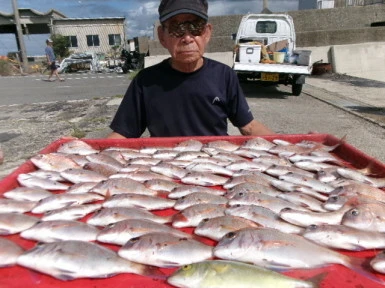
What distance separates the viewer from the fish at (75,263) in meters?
1.31

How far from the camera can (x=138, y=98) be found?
131 inches

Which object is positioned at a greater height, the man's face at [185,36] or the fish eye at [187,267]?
the man's face at [185,36]

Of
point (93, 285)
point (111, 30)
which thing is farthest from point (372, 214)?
point (111, 30)

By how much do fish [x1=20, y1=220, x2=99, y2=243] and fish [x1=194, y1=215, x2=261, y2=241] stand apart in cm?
47

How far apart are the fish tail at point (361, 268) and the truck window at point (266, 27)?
1338 centimetres

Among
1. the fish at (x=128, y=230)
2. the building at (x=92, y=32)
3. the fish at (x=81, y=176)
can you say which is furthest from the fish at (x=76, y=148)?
the building at (x=92, y=32)

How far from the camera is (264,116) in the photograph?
8797 mm

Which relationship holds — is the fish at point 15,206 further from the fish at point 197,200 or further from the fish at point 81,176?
the fish at point 197,200

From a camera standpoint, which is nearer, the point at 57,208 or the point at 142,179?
the point at 57,208

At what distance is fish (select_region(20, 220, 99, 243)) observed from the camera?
1.54 metres

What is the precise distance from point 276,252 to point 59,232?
0.93 meters

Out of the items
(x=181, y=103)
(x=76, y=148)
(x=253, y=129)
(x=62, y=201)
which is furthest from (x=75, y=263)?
(x=253, y=129)

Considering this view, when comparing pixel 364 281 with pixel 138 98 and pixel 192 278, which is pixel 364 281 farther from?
pixel 138 98

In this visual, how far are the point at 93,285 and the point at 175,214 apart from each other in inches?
23.1
